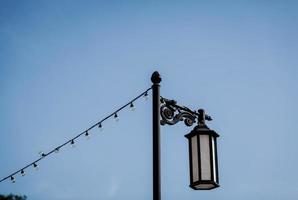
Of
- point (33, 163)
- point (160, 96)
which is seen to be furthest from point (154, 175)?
point (33, 163)

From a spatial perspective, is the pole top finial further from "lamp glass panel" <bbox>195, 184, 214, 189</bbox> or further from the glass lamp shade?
"lamp glass panel" <bbox>195, 184, 214, 189</bbox>

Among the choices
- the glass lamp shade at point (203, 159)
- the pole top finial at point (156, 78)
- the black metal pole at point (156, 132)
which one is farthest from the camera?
the pole top finial at point (156, 78)

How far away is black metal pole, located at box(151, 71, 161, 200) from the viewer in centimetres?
633

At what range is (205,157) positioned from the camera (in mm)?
6852

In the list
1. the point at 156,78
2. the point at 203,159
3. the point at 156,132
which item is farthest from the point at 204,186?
the point at 156,78

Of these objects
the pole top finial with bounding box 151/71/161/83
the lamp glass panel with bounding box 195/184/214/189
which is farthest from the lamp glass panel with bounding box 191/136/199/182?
the pole top finial with bounding box 151/71/161/83

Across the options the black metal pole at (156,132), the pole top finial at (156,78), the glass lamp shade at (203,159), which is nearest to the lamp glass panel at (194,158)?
the glass lamp shade at (203,159)

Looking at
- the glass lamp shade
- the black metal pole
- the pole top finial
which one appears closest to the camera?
the black metal pole

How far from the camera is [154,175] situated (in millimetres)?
6422

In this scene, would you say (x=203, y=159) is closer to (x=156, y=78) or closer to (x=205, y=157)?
(x=205, y=157)

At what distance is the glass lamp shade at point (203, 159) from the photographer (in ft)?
22.1

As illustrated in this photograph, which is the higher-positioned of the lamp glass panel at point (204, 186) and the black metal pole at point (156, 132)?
the black metal pole at point (156, 132)

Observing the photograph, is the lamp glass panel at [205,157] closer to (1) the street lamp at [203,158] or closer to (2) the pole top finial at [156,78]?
(1) the street lamp at [203,158]

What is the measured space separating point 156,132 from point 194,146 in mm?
659
